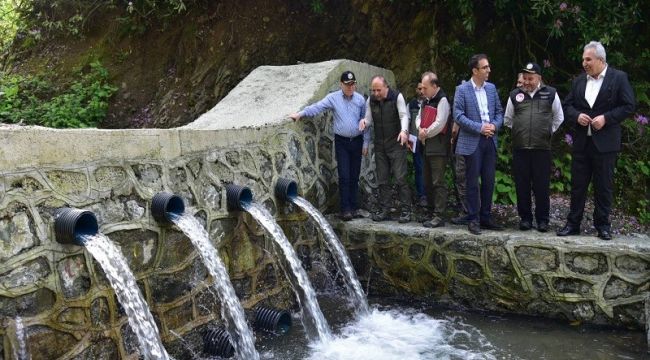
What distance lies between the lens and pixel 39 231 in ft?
9.55

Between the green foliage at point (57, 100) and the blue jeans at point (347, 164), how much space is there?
12.9ft

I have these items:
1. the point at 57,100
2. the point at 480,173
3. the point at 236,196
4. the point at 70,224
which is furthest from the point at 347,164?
the point at 57,100

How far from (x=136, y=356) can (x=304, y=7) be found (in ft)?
18.3

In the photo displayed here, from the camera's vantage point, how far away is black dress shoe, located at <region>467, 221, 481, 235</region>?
4789mm

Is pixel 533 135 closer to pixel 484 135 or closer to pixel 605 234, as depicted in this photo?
pixel 484 135

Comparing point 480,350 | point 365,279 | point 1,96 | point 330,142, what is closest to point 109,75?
point 1,96

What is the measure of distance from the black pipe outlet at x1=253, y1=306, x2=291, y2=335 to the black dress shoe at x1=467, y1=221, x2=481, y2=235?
5.65ft

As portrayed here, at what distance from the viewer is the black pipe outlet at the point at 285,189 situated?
4781mm

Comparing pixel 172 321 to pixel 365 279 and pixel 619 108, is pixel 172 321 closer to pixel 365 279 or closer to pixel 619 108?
pixel 365 279

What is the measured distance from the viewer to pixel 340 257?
5.03m

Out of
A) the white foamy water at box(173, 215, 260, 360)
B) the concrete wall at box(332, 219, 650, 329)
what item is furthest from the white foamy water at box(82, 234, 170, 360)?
the concrete wall at box(332, 219, 650, 329)

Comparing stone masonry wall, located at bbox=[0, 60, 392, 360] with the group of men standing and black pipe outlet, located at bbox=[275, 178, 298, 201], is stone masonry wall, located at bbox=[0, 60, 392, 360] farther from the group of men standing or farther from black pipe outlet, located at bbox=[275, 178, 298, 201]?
the group of men standing

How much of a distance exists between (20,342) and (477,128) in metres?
3.63

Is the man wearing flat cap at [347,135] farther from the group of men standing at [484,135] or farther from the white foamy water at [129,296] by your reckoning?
the white foamy water at [129,296]
